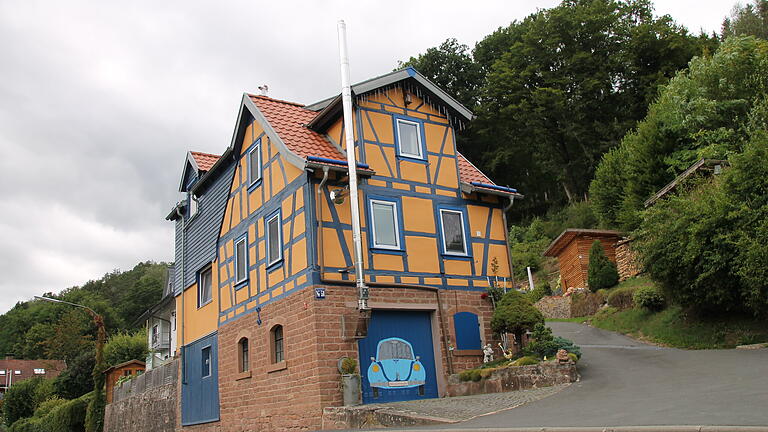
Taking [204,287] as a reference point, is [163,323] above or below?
above

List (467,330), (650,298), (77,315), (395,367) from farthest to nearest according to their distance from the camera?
(77,315)
(650,298)
(467,330)
(395,367)

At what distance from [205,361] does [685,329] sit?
46.5 ft

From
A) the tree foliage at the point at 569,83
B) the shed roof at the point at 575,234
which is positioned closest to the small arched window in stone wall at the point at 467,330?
the shed roof at the point at 575,234

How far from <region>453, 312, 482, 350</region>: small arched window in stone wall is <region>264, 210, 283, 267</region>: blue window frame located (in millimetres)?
4661

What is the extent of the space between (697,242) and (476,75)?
121 feet

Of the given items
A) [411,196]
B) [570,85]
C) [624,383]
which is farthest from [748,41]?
[624,383]

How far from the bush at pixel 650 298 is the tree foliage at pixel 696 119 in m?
7.88

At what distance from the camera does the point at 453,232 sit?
18.1 m

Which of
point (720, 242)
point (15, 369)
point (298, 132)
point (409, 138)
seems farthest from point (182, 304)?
point (15, 369)

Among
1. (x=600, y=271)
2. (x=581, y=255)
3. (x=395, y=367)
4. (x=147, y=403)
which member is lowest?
(x=395, y=367)

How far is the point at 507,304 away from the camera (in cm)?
1634

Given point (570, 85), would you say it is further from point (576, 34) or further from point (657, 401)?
point (657, 401)

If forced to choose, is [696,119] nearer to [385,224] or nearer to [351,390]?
[385,224]

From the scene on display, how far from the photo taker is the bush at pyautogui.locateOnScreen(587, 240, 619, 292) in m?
26.9
